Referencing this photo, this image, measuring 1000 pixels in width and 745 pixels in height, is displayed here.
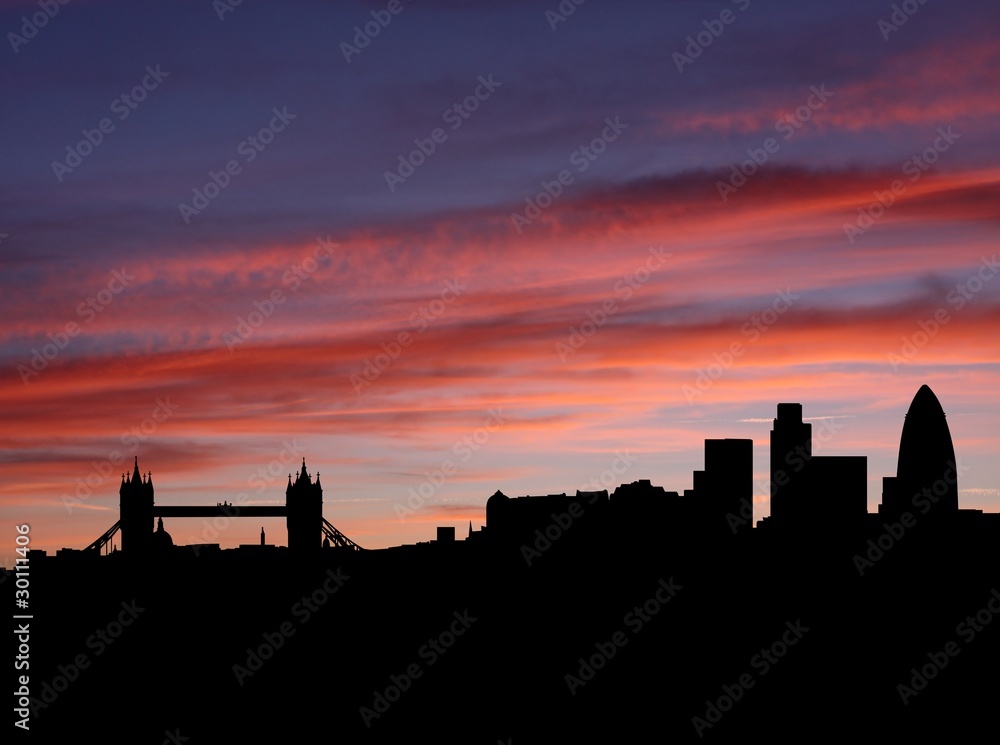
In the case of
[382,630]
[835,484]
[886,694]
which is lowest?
[886,694]

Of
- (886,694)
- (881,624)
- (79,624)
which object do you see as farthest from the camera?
(79,624)

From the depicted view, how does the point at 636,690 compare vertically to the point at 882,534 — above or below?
below

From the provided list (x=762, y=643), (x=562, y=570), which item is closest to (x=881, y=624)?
(x=762, y=643)

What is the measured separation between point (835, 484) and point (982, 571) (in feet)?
83.4

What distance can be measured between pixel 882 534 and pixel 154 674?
318ft

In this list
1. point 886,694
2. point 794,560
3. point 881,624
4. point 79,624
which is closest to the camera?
point 886,694

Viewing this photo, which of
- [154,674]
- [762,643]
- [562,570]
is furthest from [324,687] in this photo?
[762,643]

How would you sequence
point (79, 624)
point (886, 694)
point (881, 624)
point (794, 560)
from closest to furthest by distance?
point (886, 694) → point (881, 624) → point (794, 560) → point (79, 624)

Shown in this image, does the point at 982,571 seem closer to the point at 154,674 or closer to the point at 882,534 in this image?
the point at 882,534

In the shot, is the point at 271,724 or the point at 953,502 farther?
the point at 953,502

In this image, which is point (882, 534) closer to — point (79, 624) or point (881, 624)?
point (881, 624)

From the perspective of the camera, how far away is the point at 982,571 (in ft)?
544

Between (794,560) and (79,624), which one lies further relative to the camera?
(79,624)

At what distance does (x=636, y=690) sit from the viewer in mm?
157750
